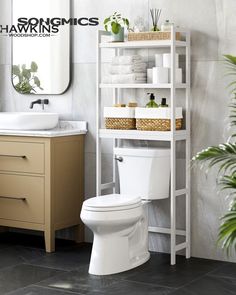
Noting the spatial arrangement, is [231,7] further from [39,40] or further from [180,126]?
[39,40]

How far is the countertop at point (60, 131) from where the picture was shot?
189 inches

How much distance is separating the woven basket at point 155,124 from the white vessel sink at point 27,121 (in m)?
0.74

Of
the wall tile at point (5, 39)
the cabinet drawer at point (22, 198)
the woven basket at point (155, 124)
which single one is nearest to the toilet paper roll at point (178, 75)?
the woven basket at point (155, 124)

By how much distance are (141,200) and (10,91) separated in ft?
5.27

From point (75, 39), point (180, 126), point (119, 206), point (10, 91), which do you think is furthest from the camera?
point (10, 91)

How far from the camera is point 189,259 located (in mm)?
4676

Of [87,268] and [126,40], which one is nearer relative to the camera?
[87,268]

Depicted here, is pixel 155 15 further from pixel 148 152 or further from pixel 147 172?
pixel 147 172

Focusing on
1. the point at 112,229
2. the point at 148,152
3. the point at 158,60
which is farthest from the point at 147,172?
the point at 158,60

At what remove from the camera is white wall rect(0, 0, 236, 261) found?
453 centimetres

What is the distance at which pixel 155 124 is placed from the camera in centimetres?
453

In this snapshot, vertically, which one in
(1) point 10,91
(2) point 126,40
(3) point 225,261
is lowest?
(3) point 225,261

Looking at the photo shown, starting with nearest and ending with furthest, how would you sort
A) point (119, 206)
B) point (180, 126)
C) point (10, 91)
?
point (119, 206)
point (180, 126)
point (10, 91)

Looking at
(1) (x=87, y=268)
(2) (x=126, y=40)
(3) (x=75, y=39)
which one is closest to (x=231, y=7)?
(2) (x=126, y=40)
